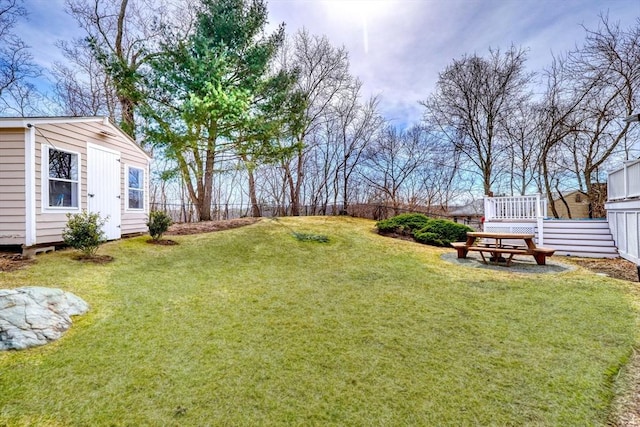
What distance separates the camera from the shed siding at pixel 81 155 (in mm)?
5246

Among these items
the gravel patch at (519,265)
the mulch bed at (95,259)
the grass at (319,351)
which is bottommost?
the grass at (319,351)

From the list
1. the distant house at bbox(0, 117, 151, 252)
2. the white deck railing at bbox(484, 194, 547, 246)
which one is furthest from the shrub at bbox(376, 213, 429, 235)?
the distant house at bbox(0, 117, 151, 252)

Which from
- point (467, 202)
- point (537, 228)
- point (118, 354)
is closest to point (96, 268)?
point (118, 354)

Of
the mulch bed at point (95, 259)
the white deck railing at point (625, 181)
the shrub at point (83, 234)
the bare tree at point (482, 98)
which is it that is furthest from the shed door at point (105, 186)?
the bare tree at point (482, 98)

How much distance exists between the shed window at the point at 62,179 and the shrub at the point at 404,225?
8.65 m

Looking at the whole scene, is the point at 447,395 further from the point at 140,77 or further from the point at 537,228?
the point at 140,77

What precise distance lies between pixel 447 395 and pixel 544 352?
131cm

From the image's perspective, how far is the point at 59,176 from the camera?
5652 mm

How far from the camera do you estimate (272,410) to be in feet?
6.33

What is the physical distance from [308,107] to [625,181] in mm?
10766

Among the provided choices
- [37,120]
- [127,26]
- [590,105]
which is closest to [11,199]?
[37,120]

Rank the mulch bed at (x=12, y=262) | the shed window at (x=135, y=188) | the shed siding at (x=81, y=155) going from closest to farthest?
the mulch bed at (x=12, y=262), the shed siding at (x=81, y=155), the shed window at (x=135, y=188)

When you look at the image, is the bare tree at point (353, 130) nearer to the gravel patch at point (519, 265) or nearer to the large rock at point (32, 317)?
A: the gravel patch at point (519, 265)

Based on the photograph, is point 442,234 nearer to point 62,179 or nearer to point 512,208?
point 512,208
